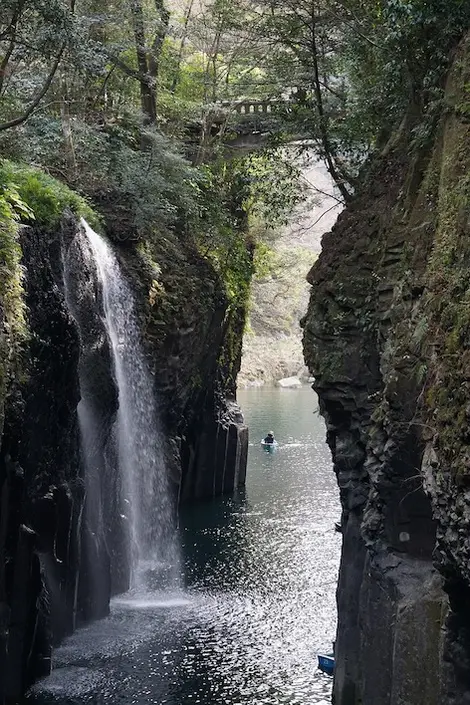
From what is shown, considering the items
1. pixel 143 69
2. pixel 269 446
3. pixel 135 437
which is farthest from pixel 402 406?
pixel 269 446

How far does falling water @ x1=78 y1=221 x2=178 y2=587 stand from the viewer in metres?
20.9

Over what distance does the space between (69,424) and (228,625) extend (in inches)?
216

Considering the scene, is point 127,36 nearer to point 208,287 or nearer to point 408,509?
point 208,287

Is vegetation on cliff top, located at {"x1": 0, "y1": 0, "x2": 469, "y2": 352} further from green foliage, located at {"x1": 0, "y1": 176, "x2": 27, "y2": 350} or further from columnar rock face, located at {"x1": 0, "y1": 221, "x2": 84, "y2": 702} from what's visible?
columnar rock face, located at {"x1": 0, "y1": 221, "x2": 84, "y2": 702}

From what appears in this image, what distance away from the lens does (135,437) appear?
22266 millimetres

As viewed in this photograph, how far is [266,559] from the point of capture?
2247 centimetres

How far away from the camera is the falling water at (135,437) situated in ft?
68.6

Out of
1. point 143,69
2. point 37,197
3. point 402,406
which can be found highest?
point 143,69

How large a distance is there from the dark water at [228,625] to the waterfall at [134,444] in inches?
38.9

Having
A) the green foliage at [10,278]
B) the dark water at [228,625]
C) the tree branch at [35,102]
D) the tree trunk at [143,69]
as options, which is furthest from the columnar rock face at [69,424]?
the tree trunk at [143,69]

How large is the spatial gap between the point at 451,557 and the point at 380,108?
10.2 m

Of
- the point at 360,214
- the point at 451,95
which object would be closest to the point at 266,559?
the point at 360,214

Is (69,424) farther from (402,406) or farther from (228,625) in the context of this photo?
(402,406)

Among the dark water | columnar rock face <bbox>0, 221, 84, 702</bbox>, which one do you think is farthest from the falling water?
columnar rock face <bbox>0, 221, 84, 702</bbox>
